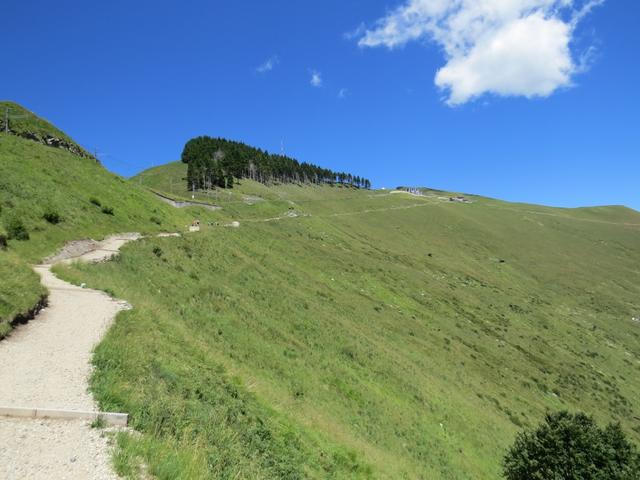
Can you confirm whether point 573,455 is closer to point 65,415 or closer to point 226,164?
point 65,415

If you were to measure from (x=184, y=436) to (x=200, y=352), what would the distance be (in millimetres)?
6938

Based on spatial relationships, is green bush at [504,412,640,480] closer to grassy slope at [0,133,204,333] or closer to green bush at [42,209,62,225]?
grassy slope at [0,133,204,333]

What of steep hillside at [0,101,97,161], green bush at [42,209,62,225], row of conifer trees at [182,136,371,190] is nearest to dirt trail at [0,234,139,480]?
green bush at [42,209,62,225]

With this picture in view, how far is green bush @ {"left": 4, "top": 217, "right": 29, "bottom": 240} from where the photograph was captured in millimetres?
23938

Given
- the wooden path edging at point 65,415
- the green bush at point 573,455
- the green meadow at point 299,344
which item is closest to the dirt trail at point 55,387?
the wooden path edging at point 65,415

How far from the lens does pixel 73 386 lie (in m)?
9.68

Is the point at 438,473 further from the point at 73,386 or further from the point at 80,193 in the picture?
the point at 80,193

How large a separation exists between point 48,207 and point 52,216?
1022 mm

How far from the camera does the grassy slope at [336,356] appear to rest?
36.2 ft

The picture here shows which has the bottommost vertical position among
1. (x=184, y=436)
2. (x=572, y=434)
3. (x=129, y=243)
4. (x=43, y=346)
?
(x=572, y=434)

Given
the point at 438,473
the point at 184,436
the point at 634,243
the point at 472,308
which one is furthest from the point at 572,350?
the point at 634,243

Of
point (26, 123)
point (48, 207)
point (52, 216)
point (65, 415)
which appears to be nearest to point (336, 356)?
point (65, 415)

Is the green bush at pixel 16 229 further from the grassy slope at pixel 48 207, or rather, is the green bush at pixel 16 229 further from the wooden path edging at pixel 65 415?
the wooden path edging at pixel 65 415

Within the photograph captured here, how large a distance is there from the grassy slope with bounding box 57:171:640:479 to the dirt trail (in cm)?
52
